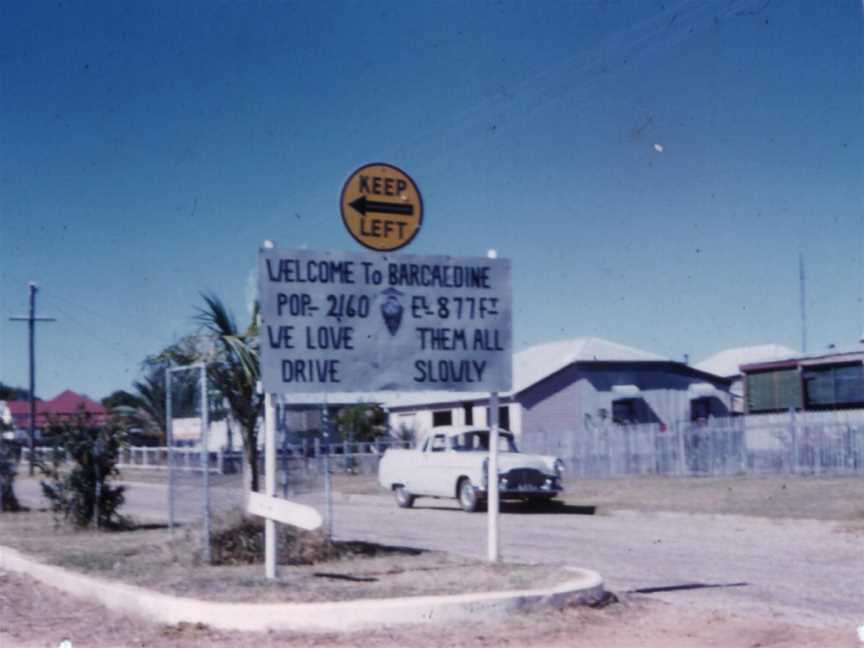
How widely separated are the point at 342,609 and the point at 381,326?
10.9 ft

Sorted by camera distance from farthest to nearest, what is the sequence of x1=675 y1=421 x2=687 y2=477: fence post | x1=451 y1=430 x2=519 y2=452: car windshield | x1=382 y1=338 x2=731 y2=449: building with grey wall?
x1=382 y1=338 x2=731 y2=449: building with grey wall → x1=675 y1=421 x2=687 y2=477: fence post → x1=451 y1=430 x2=519 y2=452: car windshield

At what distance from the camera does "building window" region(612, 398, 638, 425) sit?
1495 inches

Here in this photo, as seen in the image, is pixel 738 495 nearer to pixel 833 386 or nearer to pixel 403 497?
pixel 403 497

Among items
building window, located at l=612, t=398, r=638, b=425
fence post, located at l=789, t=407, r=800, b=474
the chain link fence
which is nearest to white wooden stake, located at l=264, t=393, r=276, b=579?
the chain link fence

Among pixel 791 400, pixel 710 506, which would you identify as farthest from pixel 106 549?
pixel 791 400

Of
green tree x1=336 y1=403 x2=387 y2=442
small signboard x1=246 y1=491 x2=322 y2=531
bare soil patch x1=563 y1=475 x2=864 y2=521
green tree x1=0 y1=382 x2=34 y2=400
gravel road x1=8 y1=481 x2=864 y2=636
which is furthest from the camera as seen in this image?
green tree x1=0 y1=382 x2=34 y2=400

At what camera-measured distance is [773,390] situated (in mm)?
31016

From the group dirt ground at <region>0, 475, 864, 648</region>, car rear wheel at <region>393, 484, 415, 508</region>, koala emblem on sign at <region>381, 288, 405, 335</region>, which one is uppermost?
koala emblem on sign at <region>381, 288, 405, 335</region>

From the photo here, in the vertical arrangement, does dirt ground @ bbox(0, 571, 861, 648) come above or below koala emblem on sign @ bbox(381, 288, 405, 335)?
below

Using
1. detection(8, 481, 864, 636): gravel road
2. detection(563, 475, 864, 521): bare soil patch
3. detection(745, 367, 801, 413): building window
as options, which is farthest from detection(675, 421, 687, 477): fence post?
detection(8, 481, 864, 636): gravel road

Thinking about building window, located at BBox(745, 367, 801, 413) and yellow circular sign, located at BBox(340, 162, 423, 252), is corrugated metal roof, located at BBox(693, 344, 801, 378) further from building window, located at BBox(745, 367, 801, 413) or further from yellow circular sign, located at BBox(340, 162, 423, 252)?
yellow circular sign, located at BBox(340, 162, 423, 252)

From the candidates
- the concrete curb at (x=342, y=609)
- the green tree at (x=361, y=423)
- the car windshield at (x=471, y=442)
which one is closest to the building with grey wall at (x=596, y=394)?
the green tree at (x=361, y=423)

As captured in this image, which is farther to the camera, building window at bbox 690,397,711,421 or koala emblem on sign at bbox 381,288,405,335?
building window at bbox 690,397,711,421

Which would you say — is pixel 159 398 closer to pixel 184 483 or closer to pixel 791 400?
pixel 184 483
